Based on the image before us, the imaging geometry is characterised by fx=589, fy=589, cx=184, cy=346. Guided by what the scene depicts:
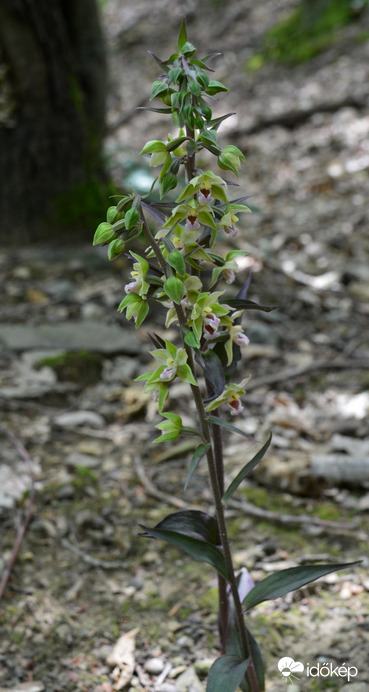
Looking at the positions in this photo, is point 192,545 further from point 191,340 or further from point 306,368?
point 306,368

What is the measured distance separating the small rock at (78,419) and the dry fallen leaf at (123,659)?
3.72ft

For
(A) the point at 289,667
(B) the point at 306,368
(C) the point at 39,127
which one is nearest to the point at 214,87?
(A) the point at 289,667

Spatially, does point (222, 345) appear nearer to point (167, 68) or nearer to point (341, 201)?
point (167, 68)

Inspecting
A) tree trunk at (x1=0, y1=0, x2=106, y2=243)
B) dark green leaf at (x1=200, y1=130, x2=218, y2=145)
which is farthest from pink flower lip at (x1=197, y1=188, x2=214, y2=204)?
tree trunk at (x1=0, y1=0, x2=106, y2=243)

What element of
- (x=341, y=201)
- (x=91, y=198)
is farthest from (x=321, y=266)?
(x=91, y=198)

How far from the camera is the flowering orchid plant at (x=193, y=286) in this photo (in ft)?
→ 4.07

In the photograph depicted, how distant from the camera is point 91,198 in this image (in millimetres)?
4121

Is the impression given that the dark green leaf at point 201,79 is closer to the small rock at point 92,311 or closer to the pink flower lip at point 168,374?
the pink flower lip at point 168,374

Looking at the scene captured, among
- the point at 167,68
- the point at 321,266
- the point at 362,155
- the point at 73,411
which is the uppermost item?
the point at 167,68

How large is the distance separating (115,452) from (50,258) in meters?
1.93

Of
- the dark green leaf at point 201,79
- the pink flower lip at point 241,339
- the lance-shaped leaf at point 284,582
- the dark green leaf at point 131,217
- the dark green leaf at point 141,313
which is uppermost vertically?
the dark green leaf at point 201,79

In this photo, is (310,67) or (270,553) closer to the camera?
(270,553)

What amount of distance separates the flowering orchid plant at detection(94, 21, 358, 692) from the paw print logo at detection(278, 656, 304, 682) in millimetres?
297

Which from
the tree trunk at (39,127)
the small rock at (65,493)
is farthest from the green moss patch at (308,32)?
the small rock at (65,493)
